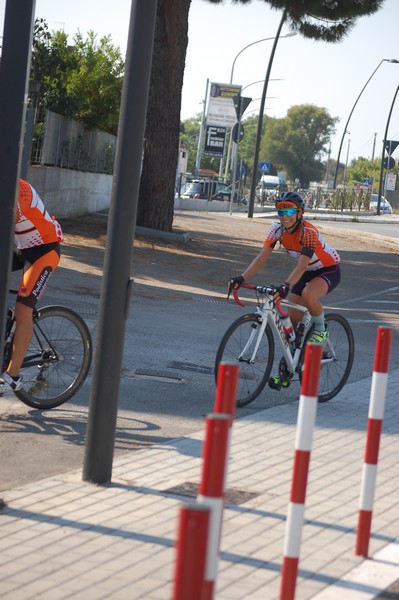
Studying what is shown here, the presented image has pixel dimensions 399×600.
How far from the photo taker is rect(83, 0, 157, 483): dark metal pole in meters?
6.42

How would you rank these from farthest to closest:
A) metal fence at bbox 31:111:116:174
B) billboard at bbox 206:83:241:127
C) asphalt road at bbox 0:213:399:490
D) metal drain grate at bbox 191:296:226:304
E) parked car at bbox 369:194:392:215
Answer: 1. parked car at bbox 369:194:392:215
2. billboard at bbox 206:83:241:127
3. metal fence at bbox 31:111:116:174
4. metal drain grate at bbox 191:296:226:304
5. asphalt road at bbox 0:213:399:490

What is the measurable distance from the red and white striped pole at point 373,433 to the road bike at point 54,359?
3309 mm

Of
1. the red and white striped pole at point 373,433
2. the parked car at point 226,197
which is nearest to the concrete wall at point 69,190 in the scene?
the red and white striped pole at point 373,433

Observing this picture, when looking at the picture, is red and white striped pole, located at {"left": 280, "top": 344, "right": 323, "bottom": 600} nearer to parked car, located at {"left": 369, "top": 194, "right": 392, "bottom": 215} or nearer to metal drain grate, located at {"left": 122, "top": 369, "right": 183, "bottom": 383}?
metal drain grate, located at {"left": 122, "top": 369, "right": 183, "bottom": 383}

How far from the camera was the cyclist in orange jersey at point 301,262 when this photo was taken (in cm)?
938

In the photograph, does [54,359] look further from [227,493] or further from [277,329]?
[227,493]

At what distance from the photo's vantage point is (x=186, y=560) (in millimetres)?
2623

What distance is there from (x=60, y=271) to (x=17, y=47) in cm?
1263

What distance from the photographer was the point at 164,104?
25.0m

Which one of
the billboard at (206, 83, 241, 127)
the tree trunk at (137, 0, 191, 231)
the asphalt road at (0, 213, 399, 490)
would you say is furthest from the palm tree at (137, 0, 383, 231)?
the billboard at (206, 83, 241, 127)

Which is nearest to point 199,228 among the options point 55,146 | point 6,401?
point 55,146

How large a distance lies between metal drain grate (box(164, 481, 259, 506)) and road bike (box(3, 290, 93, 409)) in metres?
2.03

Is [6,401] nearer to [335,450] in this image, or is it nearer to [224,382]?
[335,450]

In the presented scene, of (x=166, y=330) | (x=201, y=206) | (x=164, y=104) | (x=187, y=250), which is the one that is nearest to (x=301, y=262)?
(x=166, y=330)
